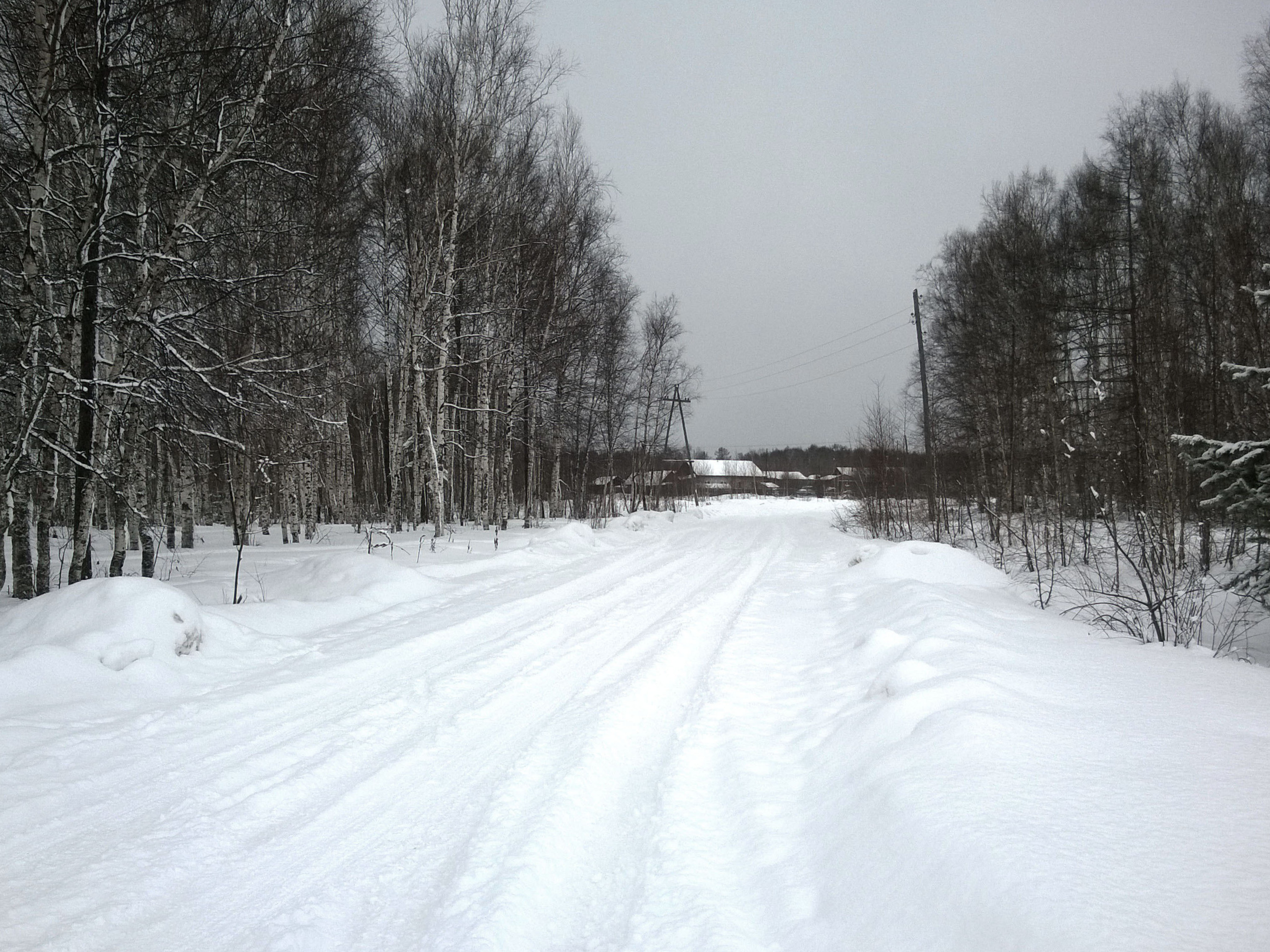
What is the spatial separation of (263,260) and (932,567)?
1482 centimetres

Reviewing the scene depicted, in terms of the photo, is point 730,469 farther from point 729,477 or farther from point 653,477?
point 653,477

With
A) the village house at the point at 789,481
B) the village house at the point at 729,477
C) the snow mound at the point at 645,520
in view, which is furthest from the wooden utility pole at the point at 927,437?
the village house at the point at 789,481

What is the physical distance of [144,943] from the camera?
7.47ft

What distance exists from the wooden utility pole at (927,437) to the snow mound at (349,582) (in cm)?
1426

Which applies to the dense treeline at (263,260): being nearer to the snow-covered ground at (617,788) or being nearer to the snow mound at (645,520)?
the snow-covered ground at (617,788)

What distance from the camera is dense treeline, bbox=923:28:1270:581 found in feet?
39.4

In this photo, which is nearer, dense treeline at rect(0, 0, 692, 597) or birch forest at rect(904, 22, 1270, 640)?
dense treeline at rect(0, 0, 692, 597)

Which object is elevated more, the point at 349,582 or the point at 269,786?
the point at 349,582

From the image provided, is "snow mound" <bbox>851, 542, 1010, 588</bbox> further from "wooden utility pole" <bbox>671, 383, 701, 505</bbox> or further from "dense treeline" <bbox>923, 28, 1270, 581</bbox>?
"wooden utility pole" <bbox>671, 383, 701, 505</bbox>

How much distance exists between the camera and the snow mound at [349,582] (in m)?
8.48

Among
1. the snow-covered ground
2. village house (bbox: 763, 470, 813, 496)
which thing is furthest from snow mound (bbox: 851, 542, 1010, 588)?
village house (bbox: 763, 470, 813, 496)

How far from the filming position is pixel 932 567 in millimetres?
10320

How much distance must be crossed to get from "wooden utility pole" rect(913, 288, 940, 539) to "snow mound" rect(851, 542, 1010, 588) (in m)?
6.93

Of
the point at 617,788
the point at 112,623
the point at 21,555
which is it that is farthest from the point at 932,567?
the point at 21,555
